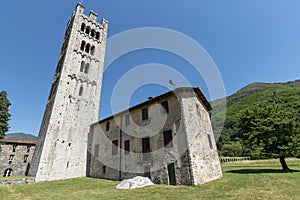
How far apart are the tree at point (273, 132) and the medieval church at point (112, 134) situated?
518cm

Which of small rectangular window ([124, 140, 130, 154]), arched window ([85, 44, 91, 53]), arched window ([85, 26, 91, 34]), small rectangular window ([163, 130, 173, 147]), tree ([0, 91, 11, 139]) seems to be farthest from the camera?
arched window ([85, 26, 91, 34])

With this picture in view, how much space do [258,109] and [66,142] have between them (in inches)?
994

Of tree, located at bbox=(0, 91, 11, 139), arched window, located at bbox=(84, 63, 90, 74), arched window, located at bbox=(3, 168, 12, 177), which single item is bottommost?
arched window, located at bbox=(3, 168, 12, 177)

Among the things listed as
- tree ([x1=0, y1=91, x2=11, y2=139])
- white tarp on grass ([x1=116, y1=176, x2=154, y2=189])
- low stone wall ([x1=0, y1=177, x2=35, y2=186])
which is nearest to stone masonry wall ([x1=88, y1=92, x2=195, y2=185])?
white tarp on grass ([x1=116, y1=176, x2=154, y2=189])

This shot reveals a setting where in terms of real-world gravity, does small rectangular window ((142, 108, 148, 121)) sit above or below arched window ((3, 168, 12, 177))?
above

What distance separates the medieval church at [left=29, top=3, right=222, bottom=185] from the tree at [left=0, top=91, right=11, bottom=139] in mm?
12718

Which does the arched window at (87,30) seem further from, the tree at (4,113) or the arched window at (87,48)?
the tree at (4,113)

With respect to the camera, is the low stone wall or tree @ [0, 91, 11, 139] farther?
tree @ [0, 91, 11, 139]

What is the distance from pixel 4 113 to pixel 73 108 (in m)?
17.3

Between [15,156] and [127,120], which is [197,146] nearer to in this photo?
[127,120]

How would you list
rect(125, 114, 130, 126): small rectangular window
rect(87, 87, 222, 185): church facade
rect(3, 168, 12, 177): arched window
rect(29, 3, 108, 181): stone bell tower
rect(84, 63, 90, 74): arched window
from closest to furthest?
1. rect(87, 87, 222, 185): church facade
2. rect(125, 114, 130, 126): small rectangular window
3. rect(29, 3, 108, 181): stone bell tower
4. rect(84, 63, 90, 74): arched window
5. rect(3, 168, 12, 177): arched window

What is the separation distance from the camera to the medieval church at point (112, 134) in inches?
508

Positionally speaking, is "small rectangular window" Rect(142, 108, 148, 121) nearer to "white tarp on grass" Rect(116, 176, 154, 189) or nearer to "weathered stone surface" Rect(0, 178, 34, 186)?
"white tarp on grass" Rect(116, 176, 154, 189)

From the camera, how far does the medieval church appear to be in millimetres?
12905
